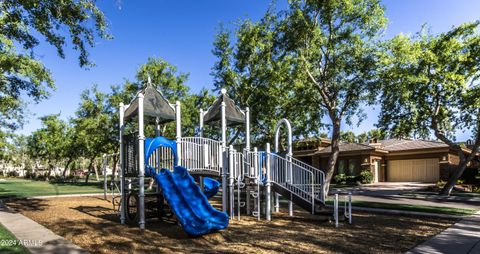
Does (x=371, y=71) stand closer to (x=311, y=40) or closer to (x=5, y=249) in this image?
(x=311, y=40)

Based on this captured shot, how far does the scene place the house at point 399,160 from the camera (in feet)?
114

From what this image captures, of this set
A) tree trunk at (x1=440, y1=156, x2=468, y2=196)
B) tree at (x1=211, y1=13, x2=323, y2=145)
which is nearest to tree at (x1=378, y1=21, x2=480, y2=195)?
tree trunk at (x1=440, y1=156, x2=468, y2=196)

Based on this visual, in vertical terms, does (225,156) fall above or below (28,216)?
above

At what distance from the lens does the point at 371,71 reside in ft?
65.3

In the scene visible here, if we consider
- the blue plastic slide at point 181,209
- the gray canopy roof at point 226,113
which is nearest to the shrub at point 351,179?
the gray canopy roof at point 226,113

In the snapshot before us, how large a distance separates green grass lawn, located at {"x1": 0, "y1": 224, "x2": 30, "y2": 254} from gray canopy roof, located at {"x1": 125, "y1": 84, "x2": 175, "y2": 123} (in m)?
5.09

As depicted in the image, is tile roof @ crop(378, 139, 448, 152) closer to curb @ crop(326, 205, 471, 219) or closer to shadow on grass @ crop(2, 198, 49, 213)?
curb @ crop(326, 205, 471, 219)

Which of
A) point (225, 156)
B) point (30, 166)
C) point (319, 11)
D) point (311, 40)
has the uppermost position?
point (319, 11)

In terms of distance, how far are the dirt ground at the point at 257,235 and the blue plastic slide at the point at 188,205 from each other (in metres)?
0.31

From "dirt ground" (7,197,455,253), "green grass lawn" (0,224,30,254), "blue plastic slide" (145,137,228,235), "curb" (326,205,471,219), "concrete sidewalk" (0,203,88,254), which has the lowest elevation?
"curb" (326,205,471,219)

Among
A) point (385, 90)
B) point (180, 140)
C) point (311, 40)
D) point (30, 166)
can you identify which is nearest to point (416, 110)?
point (385, 90)

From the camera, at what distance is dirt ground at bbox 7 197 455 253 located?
8070 millimetres

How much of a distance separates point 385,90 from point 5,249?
64.6ft

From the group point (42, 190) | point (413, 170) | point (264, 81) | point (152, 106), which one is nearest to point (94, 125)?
point (42, 190)
